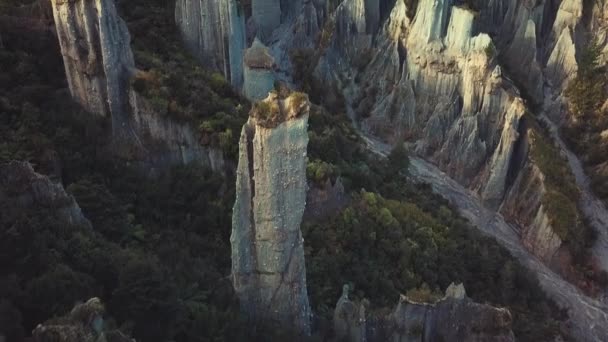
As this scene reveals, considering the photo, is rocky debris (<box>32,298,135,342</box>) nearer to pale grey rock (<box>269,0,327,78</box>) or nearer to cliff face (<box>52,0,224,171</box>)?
cliff face (<box>52,0,224,171</box>)

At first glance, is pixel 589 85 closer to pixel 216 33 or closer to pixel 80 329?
pixel 216 33

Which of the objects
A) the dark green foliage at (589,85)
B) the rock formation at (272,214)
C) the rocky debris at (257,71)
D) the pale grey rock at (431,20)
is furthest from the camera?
the pale grey rock at (431,20)

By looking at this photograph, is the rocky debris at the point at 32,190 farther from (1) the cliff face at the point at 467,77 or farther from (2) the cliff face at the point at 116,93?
(1) the cliff face at the point at 467,77

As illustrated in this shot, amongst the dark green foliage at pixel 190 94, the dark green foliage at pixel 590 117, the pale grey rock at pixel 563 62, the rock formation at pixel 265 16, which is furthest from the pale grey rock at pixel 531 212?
the rock formation at pixel 265 16

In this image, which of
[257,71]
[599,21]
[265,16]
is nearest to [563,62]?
[599,21]

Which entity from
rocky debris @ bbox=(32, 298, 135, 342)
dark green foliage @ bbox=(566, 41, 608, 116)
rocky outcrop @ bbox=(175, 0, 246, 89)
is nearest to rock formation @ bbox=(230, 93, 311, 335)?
rocky debris @ bbox=(32, 298, 135, 342)

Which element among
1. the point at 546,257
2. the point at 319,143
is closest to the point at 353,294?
the point at 319,143

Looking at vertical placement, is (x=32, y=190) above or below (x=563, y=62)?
above
